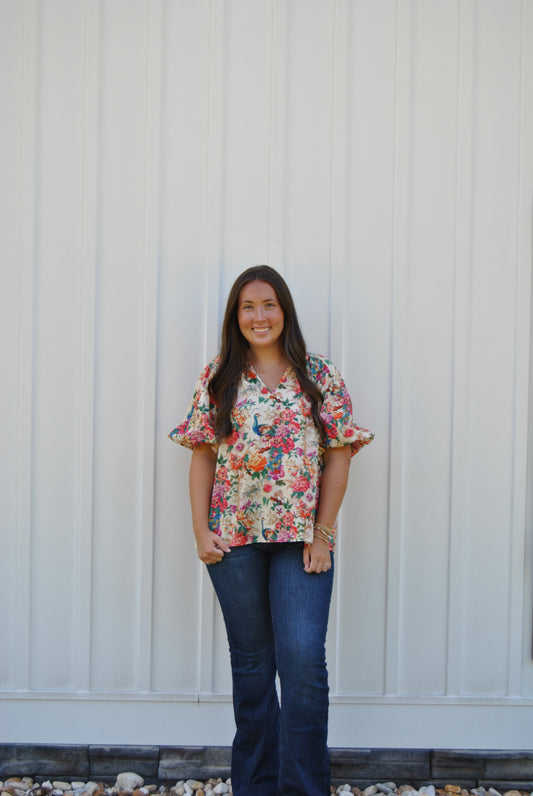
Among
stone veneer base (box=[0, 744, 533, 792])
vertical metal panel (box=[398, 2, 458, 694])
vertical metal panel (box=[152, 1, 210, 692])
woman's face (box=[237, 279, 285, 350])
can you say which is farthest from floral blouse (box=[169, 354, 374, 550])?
stone veneer base (box=[0, 744, 533, 792])

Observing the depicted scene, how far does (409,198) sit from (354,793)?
7.51ft

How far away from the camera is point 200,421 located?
2076 millimetres

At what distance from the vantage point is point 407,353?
8.07 ft

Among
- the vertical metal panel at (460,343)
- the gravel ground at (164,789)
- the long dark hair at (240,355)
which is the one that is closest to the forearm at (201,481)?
the long dark hair at (240,355)

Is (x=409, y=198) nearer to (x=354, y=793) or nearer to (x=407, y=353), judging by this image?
(x=407, y=353)

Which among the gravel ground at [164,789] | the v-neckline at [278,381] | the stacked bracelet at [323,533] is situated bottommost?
the gravel ground at [164,789]

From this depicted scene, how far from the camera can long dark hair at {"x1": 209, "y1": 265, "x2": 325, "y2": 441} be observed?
2057 mm

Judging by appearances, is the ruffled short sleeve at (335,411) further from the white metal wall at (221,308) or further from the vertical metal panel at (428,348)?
the vertical metal panel at (428,348)

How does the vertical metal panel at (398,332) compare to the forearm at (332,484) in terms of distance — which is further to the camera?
the vertical metal panel at (398,332)

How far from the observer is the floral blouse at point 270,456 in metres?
1.98

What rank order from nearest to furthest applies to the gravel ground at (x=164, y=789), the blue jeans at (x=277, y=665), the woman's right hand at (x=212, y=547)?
the blue jeans at (x=277, y=665), the woman's right hand at (x=212, y=547), the gravel ground at (x=164, y=789)

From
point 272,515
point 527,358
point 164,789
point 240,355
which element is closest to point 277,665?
point 272,515

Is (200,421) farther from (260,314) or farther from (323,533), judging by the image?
(323,533)

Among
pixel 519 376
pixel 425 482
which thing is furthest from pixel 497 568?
pixel 519 376
